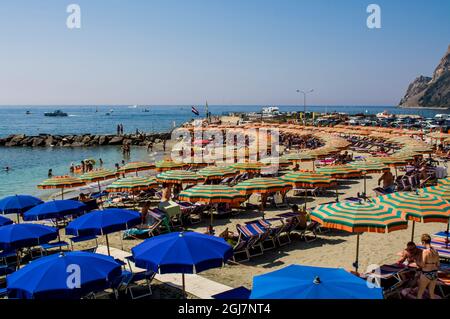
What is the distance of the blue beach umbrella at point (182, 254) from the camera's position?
602 cm

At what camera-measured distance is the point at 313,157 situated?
795 inches

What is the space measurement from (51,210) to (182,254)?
6211 mm

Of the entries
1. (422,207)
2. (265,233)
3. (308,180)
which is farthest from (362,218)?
(308,180)

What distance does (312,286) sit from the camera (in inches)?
182

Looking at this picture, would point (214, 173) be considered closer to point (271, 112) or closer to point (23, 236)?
point (23, 236)

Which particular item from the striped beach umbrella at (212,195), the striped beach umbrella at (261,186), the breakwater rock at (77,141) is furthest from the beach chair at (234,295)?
the breakwater rock at (77,141)

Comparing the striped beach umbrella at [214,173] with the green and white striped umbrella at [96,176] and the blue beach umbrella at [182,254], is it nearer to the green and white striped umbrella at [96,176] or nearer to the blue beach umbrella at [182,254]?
the green and white striped umbrella at [96,176]

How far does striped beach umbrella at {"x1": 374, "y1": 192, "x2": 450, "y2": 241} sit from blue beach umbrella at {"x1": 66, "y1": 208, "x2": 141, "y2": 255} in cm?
559

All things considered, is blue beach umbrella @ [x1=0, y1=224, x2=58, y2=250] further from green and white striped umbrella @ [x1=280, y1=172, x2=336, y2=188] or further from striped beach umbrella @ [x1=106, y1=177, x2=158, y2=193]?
green and white striped umbrella @ [x1=280, y1=172, x2=336, y2=188]

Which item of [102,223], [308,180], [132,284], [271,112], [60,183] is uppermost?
[271,112]

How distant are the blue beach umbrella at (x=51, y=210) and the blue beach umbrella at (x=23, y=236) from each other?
7.28 feet

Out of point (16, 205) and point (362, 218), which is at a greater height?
point (362, 218)
